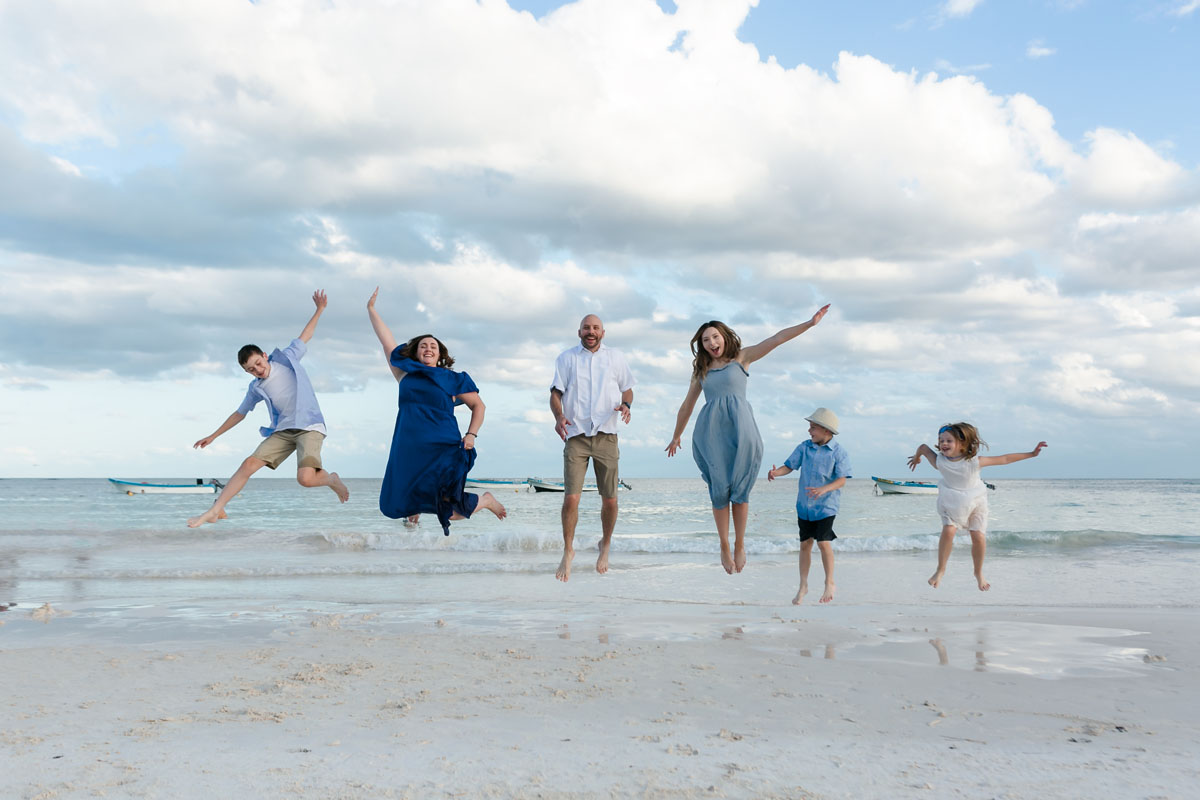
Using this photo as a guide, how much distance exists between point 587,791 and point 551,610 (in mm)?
7116

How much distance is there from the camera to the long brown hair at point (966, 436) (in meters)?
9.84

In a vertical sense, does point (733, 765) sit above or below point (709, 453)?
below

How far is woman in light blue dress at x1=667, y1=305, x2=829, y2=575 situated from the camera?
355 inches

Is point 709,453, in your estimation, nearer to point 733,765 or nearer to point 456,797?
point 733,765

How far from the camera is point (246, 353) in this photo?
31.6ft

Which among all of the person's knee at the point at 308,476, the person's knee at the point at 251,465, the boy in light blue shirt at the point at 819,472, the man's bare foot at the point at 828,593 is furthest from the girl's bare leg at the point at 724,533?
the person's knee at the point at 251,465

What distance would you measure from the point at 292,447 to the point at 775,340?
5.58 metres

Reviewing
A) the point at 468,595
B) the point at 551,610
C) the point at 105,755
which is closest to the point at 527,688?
the point at 105,755

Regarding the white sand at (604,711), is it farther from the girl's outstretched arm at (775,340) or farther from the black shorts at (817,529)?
the girl's outstretched arm at (775,340)

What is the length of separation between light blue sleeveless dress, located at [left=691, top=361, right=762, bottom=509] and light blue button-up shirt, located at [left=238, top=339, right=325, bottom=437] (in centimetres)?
448

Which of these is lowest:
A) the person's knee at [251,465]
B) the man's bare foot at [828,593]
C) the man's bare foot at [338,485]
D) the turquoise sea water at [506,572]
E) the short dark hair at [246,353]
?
the turquoise sea water at [506,572]

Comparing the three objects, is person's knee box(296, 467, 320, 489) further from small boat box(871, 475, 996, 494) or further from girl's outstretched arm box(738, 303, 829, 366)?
small boat box(871, 475, 996, 494)

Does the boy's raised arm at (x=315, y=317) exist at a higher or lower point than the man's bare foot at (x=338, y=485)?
higher

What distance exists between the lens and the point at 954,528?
10383mm
